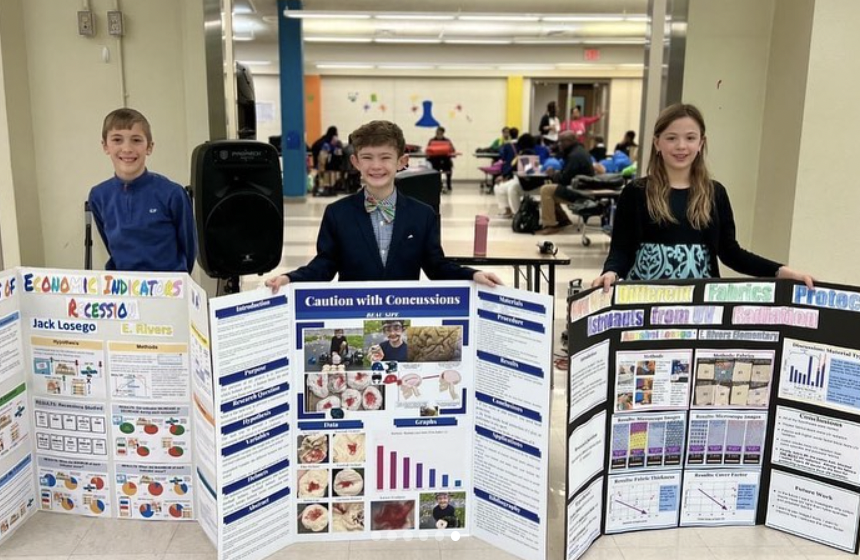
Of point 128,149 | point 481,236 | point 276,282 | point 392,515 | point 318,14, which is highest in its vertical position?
point 318,14

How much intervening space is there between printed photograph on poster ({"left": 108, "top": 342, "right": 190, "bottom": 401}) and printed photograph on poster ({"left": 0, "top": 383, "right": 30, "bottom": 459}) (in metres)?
0.32

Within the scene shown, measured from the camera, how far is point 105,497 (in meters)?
2.57

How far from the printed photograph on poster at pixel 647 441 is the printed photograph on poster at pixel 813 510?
0.39 meters

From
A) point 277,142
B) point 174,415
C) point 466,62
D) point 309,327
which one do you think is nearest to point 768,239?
point 309,327

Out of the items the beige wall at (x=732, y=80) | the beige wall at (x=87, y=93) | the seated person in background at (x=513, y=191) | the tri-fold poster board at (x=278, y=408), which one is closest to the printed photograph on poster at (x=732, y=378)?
the tri-fold poster board at (x=278, y=408)

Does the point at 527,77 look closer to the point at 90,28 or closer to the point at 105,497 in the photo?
the point at 90,28

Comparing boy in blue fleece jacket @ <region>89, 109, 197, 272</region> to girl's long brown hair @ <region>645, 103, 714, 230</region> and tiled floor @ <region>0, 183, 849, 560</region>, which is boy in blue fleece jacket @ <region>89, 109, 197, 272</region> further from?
girl's long brown hair @ <region>645, 103, 714, 230</region>

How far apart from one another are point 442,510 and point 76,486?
136 cm

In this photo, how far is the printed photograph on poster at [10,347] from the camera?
237cm

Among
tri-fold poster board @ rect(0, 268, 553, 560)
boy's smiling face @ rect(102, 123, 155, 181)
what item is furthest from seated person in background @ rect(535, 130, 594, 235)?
tri-fold poster board @ rect(0, 268, 553, 560)

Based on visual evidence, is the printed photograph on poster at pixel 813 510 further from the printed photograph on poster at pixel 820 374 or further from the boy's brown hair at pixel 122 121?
the boy's brown hair at pixel 122 121

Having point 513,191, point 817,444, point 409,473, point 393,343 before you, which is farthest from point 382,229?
point 513,191

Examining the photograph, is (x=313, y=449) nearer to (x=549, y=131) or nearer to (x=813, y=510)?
(x=813, y=510)

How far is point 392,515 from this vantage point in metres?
2.43
